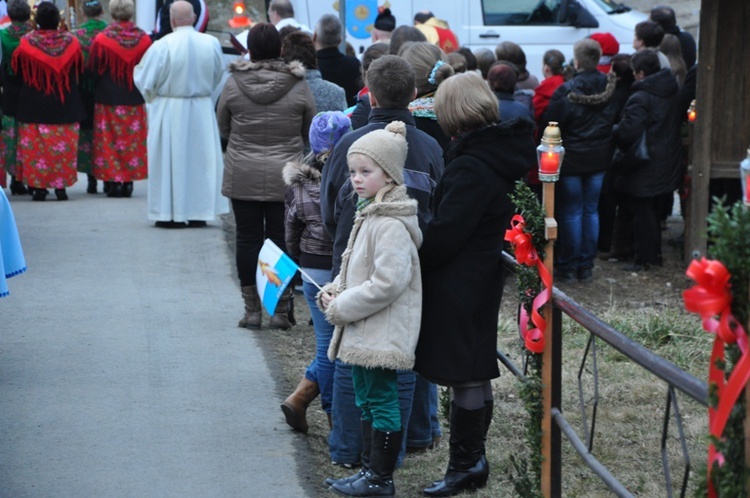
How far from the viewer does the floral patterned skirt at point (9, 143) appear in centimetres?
1147

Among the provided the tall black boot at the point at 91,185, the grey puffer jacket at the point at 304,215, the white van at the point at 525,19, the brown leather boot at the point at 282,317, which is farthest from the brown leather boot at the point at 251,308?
the white van at the point at 525,19

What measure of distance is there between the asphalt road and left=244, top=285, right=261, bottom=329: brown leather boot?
0.11 m

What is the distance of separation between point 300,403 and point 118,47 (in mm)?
6511

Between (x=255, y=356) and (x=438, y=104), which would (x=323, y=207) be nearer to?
(x=438, y=104)

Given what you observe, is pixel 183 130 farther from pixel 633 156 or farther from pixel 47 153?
pixel 633 156

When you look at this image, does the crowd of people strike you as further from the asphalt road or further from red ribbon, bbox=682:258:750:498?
red ribbon, bbox=682:258:750:498

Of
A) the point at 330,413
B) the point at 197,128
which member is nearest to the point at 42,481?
the point at 330,413

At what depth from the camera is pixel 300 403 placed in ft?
17.4

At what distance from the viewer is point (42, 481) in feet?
15.3

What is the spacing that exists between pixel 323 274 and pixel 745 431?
9.87 feet

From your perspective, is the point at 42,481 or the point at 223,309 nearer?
the point at 42,481

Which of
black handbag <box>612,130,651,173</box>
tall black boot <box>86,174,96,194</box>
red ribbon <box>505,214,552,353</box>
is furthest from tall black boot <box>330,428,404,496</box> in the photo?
tall black boot <box>86,174,96,194</box>

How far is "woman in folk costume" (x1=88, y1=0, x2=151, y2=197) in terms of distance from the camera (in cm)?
1092

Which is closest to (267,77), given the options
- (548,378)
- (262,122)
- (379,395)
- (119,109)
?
(262,122)
